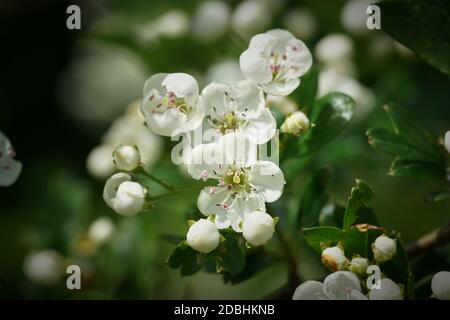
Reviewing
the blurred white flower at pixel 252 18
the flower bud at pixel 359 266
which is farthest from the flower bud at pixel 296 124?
the blurred white flower at pixel 252 18

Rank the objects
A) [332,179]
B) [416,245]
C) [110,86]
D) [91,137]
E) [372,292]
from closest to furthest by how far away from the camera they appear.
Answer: [372,292]
[416,245]
[332,179]
[91,137]
[110,86]

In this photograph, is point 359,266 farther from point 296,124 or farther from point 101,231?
point 101,231

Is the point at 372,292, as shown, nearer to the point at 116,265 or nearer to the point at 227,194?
the point at 227,194

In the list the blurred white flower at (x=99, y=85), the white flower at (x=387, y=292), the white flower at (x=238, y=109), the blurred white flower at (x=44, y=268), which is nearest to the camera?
the white flower at (x=387, y=292)

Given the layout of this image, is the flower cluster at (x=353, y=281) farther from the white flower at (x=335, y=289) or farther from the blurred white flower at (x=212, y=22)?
the blurred white flower at (x=212, y=22)

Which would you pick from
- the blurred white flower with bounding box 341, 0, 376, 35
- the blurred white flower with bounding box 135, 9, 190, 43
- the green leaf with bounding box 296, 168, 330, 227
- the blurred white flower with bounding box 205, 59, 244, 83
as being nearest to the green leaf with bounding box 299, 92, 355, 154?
the green leaf with bounding box 296, 168, 330, 227
